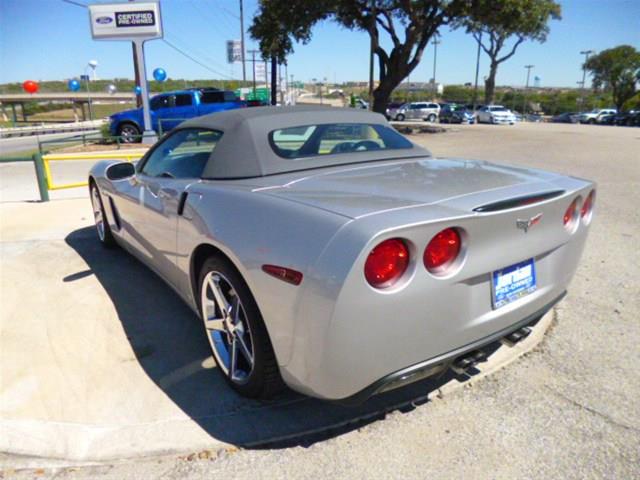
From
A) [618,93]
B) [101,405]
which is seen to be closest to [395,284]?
[101,405]

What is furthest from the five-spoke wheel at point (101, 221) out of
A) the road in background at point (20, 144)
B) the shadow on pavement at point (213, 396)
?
the road in background at point (20, 144)

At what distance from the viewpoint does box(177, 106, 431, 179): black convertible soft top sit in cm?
268

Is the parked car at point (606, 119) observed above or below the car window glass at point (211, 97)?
below

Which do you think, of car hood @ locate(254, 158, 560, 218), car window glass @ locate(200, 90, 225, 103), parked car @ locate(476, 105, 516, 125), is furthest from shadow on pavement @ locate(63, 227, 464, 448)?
parked car @ locate(476, 105, 516, 125)

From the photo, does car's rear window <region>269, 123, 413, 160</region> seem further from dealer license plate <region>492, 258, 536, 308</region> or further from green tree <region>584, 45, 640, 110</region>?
green tree <region>584, 45, 640, 110</region>

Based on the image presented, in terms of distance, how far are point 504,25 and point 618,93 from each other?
4826cm

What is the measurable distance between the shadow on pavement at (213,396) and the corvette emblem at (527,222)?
39.9 inches

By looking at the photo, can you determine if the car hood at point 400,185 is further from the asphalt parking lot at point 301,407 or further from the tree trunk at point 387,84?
the tree trunk at point 387,84

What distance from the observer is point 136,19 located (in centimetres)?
1484

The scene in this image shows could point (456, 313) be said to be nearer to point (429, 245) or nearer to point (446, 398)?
point (429, 245)

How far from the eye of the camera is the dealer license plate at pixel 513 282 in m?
2.04

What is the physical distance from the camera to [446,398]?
2.44m

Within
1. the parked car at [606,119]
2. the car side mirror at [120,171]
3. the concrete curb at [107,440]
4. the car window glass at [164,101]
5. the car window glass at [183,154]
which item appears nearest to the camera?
the concrete curb at [107,440]

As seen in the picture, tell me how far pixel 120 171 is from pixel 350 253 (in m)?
2.64
